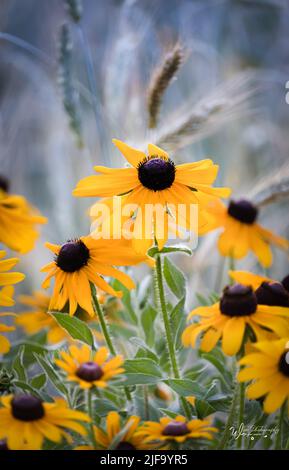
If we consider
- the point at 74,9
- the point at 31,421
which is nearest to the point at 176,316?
the point at 31,421

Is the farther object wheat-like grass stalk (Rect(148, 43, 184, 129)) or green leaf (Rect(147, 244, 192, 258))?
wheat-like grass stalk (Rect(148, 43, 184, 129))

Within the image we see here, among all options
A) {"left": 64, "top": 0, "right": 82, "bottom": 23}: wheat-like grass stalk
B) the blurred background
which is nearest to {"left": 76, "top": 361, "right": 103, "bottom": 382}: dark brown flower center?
the blurred background

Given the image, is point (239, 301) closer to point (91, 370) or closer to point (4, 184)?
point (91, 370)

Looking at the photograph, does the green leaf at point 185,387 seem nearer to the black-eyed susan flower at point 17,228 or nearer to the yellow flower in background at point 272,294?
the yellow flower in background at point 272,294

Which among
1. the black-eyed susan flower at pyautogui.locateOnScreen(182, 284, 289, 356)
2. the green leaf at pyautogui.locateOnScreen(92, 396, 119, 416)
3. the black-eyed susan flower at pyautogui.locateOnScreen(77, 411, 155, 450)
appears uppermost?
the black-eyed susan flower at pyautogui.locateOnScreen(182, 284, 289, 356)

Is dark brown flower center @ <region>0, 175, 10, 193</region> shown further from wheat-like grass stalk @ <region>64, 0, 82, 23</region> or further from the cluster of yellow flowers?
the cluster of yellow flowers
